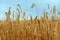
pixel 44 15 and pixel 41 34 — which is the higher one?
pixel 44 15

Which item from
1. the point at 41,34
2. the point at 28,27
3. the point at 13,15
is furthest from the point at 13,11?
the point at 41,34

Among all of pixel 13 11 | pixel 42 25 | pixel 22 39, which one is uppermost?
pixel 13 11

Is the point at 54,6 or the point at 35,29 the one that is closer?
the point at 35,29

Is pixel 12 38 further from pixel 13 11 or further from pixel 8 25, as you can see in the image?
pixel 13 11

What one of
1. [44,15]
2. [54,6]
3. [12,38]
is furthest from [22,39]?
[54,6]

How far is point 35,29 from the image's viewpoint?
228 centimetres

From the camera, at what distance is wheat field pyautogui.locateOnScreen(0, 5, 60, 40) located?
2270mm

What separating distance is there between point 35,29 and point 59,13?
459 millimetres

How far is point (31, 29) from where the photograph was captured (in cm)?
233

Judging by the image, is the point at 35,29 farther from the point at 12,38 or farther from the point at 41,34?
the point at 12,38

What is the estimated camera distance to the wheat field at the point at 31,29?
7.45 ft

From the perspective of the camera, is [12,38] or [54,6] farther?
[54,6]

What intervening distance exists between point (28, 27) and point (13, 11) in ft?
0.94

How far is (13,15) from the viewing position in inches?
98.0
